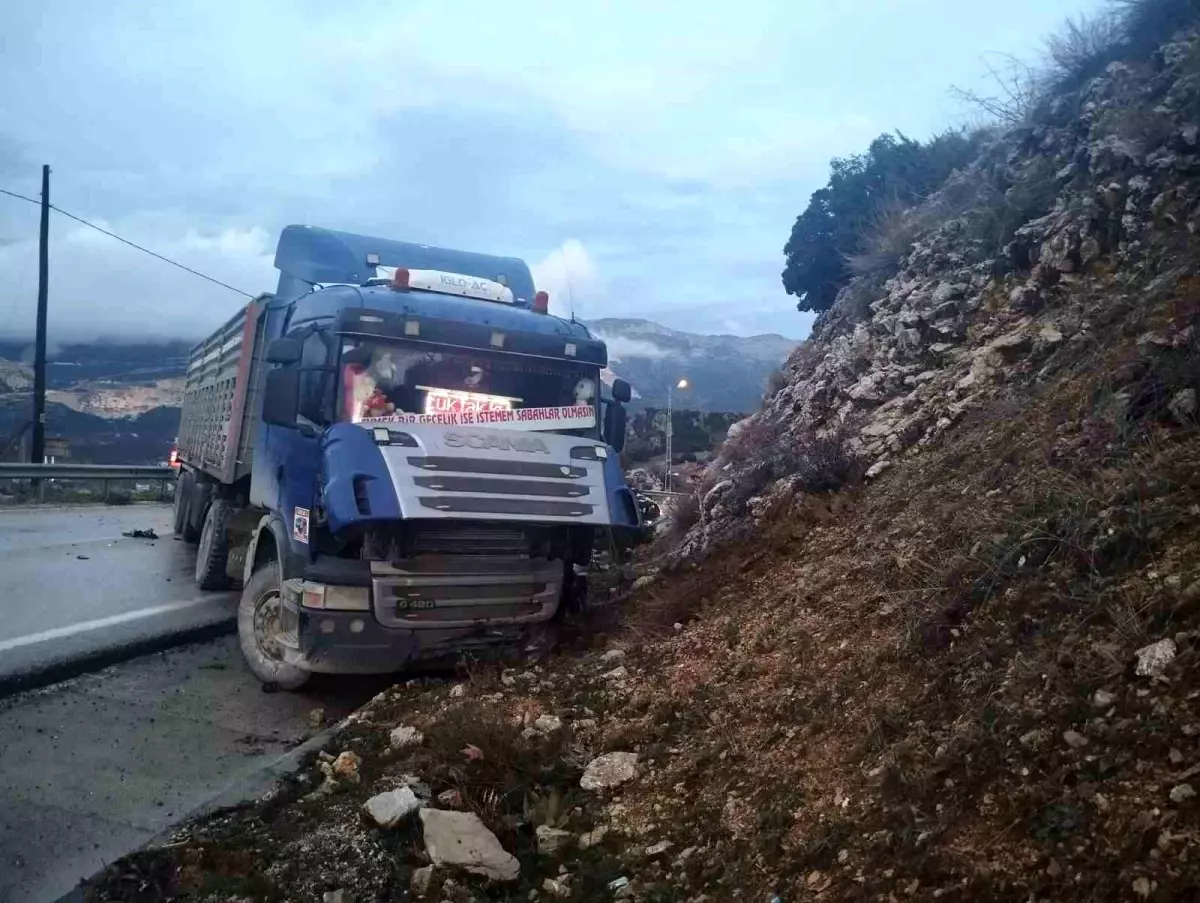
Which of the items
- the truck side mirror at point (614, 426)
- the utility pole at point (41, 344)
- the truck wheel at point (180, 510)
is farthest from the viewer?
the utility pole at point (41, 344)

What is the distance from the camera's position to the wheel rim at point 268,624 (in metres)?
6.57

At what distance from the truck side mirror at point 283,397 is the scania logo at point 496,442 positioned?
3.93ft

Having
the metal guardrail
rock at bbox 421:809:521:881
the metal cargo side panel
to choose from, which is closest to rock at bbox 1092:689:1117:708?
rock at bbox 421:809:521:881

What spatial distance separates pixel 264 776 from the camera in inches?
183

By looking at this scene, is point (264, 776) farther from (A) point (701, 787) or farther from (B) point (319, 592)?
(A) point (701, 787)

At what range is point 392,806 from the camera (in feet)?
13.1

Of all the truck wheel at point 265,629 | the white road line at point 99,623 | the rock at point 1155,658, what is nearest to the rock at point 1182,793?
the rock at point 1155,658

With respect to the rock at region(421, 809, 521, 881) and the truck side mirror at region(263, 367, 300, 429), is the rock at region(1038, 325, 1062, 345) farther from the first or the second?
the truck side mirror at region(263, 367, 300, 429)

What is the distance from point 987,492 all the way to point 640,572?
152 inches

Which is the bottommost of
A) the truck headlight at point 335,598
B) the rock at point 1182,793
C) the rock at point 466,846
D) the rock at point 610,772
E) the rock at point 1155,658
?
the rock at point 466,846

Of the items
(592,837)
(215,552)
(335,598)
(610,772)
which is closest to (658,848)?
(592,837)

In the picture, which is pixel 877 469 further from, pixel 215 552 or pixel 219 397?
pixel 219 397

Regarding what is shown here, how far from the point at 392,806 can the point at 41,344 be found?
23.4 meters

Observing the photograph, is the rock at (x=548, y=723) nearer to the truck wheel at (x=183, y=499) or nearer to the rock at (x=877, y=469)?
the rock at (x=877, y=469)
